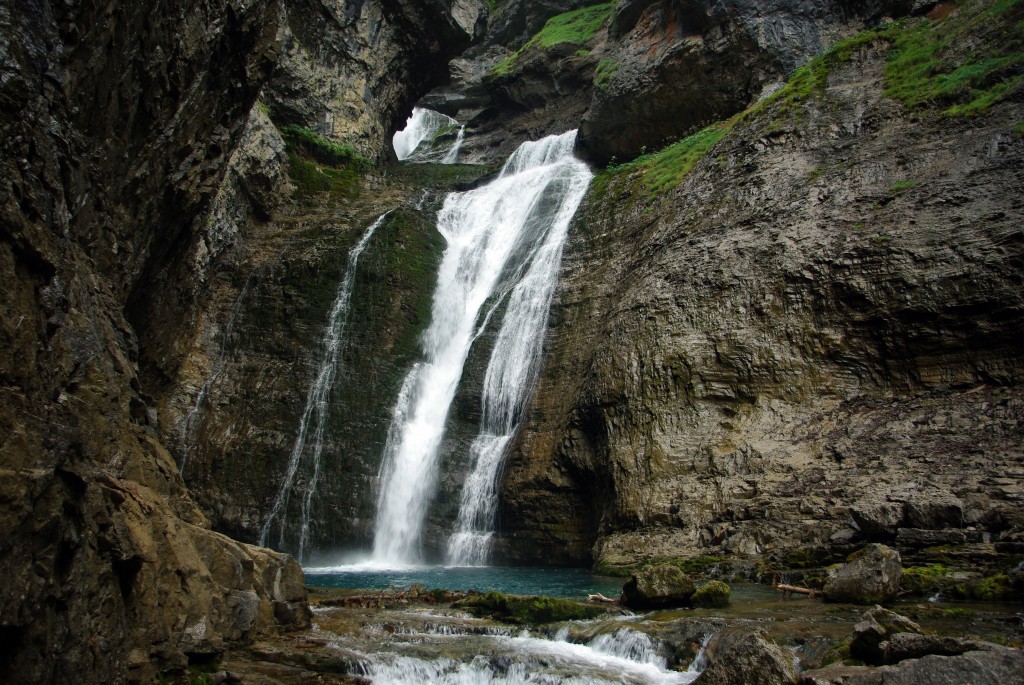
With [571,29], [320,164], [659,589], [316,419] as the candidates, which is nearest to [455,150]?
[571,29]

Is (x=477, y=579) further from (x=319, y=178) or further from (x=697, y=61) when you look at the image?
(x=319, y=178)

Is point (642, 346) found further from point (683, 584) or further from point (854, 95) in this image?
point (854, 95)

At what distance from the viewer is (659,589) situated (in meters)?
8.75

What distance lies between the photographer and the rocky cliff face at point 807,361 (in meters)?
11.3

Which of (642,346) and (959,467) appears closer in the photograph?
(959,467)

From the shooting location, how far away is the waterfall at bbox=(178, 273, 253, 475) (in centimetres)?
1980

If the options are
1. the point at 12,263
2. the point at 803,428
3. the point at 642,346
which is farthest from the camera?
the point at 642,346

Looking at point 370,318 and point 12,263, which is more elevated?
point 370,318

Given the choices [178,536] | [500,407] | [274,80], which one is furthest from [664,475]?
[274,80]

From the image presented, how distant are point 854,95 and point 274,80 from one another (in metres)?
23.0

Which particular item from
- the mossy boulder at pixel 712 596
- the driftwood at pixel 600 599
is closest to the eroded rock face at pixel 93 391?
the driftwood at pixel 600 599

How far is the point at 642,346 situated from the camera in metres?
15.5

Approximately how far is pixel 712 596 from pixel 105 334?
8410 millimetres

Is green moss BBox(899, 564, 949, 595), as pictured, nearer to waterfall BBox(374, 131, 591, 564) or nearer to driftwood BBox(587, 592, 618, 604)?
driftwood BBox(587, 592, 618, 604)
